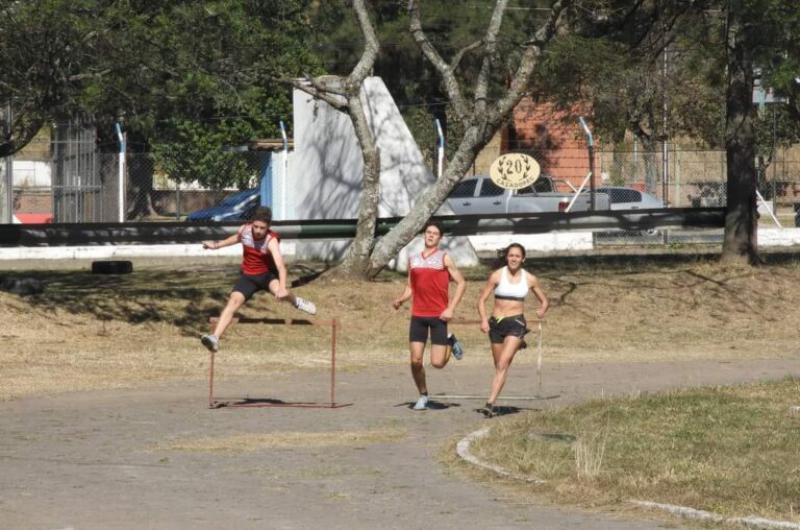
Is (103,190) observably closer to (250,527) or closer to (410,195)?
(410,195)

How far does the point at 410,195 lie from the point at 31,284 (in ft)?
23.5

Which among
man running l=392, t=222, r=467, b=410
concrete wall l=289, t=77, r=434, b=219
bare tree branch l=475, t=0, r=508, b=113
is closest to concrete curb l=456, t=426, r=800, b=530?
man running l=392, t=222, r=467, b=410

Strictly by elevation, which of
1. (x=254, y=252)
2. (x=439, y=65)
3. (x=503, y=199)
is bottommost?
(x=254, y=252)

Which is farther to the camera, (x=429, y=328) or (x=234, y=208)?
(x=234, y=208)

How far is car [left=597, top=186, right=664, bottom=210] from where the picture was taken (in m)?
36.8

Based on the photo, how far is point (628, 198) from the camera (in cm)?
3700

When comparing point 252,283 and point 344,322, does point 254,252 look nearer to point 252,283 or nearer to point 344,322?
→ point 252,283

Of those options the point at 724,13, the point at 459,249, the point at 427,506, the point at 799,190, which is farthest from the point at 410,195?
the point at 799,190

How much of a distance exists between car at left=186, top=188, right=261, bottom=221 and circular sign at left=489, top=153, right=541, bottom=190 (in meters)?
5.37

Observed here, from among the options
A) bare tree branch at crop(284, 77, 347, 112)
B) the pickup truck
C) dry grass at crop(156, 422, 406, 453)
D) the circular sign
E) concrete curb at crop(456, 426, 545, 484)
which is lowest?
dry grass at crop(156, 422, 406, 453)

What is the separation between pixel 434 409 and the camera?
601 inches

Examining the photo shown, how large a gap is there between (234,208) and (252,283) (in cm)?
1796

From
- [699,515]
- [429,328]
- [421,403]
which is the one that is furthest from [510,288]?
[699,515]

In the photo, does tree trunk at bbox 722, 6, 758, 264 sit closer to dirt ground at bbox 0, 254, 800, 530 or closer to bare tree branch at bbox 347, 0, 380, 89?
dirt ground at bbox 0, 254, 800, 530
